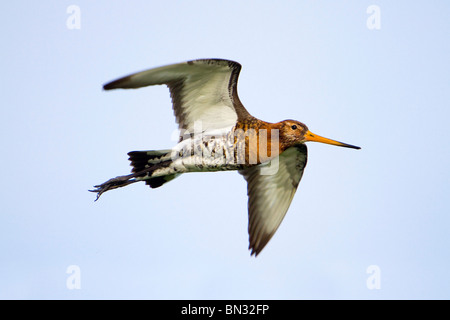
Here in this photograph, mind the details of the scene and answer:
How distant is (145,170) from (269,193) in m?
1.81

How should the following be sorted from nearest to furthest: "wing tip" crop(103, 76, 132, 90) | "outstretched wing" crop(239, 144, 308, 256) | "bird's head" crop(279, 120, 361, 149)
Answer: "wing tip" crop(103, 76, 132, 90)
"bird's head" crop(279, 120, 361, 149)
"outstretched wing" crop(239, 144, 308, 256)

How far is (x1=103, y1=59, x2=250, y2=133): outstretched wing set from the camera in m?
7.54

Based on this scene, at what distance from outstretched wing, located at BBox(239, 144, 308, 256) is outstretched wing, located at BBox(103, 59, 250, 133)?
1.00 meters

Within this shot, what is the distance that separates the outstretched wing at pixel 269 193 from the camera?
28.8 feet

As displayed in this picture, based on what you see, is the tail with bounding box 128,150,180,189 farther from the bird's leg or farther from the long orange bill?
the long orange bill

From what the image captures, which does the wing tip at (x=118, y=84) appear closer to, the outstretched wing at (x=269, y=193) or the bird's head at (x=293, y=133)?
the bird's head at (x=293, y=133)

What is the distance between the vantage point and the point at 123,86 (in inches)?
284

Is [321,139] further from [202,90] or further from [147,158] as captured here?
[147,158]

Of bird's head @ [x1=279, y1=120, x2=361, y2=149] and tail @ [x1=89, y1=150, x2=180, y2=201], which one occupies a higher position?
bird's head @ [x1=279, y1=120, x2=361, y2=149]

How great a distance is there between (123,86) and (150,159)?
1485 mm

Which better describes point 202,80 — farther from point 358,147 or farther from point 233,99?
point 358,147

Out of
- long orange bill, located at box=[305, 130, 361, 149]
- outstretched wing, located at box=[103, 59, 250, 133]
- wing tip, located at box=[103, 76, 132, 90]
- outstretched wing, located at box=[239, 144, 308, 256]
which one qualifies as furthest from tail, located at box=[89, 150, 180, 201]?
long orange bill, located at box=[305, 130, 361, 149]

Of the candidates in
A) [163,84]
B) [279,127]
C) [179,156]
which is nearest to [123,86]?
[163,84]

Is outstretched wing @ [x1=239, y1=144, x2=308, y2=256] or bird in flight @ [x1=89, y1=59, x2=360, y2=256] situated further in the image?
outstretched wing @ [x1=239, y1=144, x2=308, y2=256]
